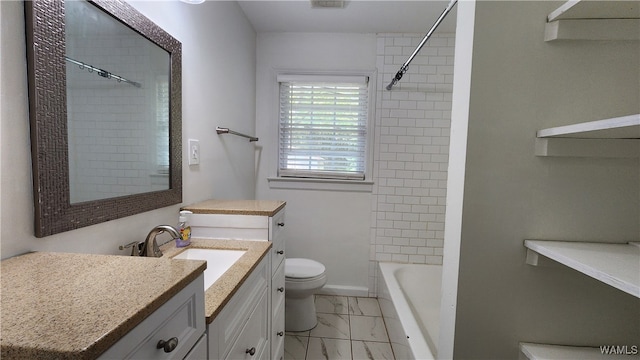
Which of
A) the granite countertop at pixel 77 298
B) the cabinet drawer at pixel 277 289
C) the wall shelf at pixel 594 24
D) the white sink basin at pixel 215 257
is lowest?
the cabinet drawer at pixel 277 289

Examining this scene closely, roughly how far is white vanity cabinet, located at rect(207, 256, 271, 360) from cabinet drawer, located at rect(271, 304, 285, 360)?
0.11 metres

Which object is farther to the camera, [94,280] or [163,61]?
[163,61]

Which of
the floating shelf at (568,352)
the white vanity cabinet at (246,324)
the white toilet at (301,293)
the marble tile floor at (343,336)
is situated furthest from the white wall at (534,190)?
the white toilet at (301,293)

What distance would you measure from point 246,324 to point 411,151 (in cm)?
208

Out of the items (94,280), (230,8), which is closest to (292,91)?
(230,8)

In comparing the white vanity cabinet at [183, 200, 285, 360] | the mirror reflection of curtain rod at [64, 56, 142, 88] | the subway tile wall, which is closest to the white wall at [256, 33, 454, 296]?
the subway tile wall

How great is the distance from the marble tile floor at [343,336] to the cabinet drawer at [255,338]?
70 centimetres

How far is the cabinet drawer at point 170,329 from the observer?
0.47 m

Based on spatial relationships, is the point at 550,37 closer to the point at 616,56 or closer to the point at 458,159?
the point at 616,56

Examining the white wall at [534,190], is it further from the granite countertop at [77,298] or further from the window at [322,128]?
the window at [322,128]

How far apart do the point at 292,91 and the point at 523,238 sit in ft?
7.14

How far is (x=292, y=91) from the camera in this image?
260 cm

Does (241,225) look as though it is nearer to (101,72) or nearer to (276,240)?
(276,240)

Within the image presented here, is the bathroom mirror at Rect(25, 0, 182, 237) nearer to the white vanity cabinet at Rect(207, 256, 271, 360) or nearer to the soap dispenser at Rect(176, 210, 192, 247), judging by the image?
the soap dispenser at Rect(176, 210, 192, 247)
